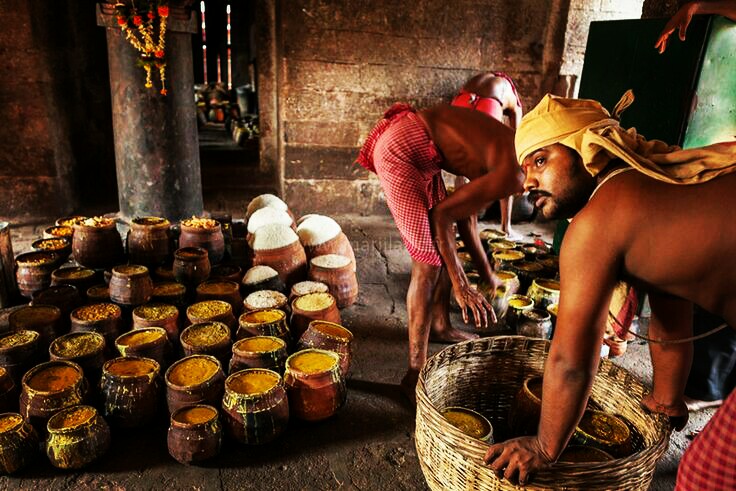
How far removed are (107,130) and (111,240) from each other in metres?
3.89

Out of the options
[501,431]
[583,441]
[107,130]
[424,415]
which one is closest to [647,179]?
[424,415]

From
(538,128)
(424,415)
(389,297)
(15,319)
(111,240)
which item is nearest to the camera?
(538,128)

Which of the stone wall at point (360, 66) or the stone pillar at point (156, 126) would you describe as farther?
the stone wall at point (360, 66)

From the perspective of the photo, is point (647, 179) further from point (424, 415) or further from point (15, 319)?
point (15, 319)

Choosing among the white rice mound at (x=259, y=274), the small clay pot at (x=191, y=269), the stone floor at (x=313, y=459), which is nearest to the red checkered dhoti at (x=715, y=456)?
the stone floor at (x=313, y=459)

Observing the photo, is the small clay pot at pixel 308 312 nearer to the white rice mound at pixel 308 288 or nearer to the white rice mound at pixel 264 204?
the white rice mound at pixel 308 288

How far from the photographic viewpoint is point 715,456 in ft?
4.33

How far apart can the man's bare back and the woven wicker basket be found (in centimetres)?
94

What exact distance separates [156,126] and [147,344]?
9.19ft

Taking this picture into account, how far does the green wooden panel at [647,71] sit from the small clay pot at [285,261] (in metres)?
2.76

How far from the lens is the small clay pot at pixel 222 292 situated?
3197 mm

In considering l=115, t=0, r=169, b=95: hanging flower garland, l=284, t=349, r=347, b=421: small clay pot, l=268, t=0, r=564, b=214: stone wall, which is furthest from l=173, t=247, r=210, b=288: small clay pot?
l=268, t=0, r=564, b=214: stone wall

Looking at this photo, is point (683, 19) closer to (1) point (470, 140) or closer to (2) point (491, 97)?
(1) point (470, 140)

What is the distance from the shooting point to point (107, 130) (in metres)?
6.86
